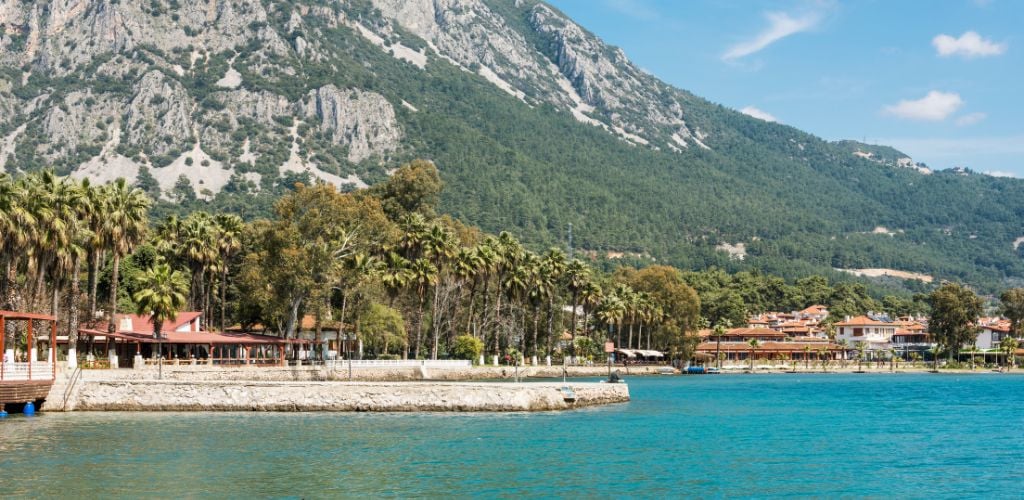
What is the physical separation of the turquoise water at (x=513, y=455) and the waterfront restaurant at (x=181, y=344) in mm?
19023

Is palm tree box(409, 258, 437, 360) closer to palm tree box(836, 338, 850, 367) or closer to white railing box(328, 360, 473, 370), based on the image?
white railing box(328, 360, 473, 370)

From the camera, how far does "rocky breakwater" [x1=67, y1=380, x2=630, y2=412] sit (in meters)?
53.8

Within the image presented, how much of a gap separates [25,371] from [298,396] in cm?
1303

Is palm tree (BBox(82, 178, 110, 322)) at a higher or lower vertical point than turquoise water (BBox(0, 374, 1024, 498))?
higher

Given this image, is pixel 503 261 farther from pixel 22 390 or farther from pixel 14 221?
pixel 22 390

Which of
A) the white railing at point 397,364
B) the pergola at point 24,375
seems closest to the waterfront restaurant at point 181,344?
the white railing at point 397,364

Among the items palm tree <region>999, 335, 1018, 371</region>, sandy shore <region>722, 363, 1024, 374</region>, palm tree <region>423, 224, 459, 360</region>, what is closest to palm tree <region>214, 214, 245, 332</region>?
palm tree <region>423, 224, 459, 360</region>

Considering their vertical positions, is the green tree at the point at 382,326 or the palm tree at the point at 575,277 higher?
the palm tree at the point at 575,277

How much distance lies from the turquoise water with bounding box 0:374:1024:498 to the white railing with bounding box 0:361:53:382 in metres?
2.46

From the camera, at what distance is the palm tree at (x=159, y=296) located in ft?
209

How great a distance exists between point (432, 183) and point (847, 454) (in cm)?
7645

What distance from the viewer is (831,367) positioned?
503 feet

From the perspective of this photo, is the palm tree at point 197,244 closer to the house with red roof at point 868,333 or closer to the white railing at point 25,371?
the white railing at point 25,371

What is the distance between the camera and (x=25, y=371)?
50.3 metres
